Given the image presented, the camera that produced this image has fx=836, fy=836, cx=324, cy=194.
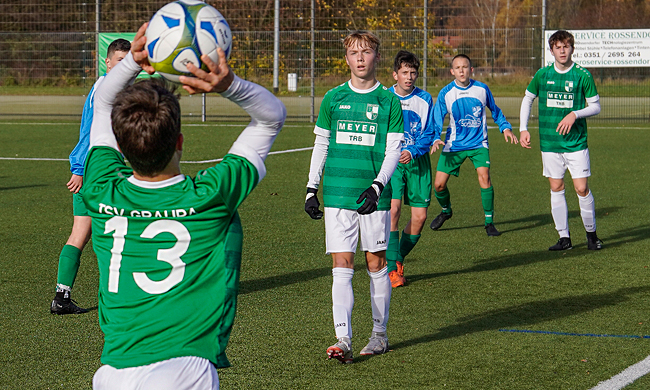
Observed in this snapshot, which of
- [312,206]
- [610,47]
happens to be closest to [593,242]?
[312,206]

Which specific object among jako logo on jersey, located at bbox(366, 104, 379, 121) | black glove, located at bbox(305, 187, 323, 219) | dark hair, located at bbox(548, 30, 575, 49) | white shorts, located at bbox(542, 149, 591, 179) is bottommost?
black glove, located at bbox(305, 187, 323, 219)

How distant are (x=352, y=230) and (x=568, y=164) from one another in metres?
4.24

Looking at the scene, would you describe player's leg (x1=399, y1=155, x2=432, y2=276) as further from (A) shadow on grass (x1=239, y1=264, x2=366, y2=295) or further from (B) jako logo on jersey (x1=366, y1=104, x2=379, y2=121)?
(B) jako logo on jersey (x1=366, y1=104, x2=379, y2=121)

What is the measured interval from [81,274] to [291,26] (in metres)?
18.7

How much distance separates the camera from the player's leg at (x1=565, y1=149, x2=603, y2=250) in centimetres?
841

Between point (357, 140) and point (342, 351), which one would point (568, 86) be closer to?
point (357, 140)

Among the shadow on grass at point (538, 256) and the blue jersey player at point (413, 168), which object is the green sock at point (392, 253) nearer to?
the blue jersey player at point (413, 168)

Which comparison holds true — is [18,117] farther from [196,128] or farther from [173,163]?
[173,163]

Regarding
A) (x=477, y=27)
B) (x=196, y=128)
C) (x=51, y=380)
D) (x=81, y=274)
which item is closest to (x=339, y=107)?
(x=51, y=380)

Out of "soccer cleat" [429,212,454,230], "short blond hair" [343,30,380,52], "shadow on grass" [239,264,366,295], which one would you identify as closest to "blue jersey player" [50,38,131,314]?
"shadow on grass" [239,264,366,295]

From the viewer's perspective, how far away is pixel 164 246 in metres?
2.55

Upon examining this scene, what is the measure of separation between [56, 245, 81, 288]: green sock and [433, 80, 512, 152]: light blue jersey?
14.8 feet

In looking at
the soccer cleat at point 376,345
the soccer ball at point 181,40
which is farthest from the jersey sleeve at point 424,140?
the soccer ball at point 181,40

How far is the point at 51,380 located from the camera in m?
4.65
